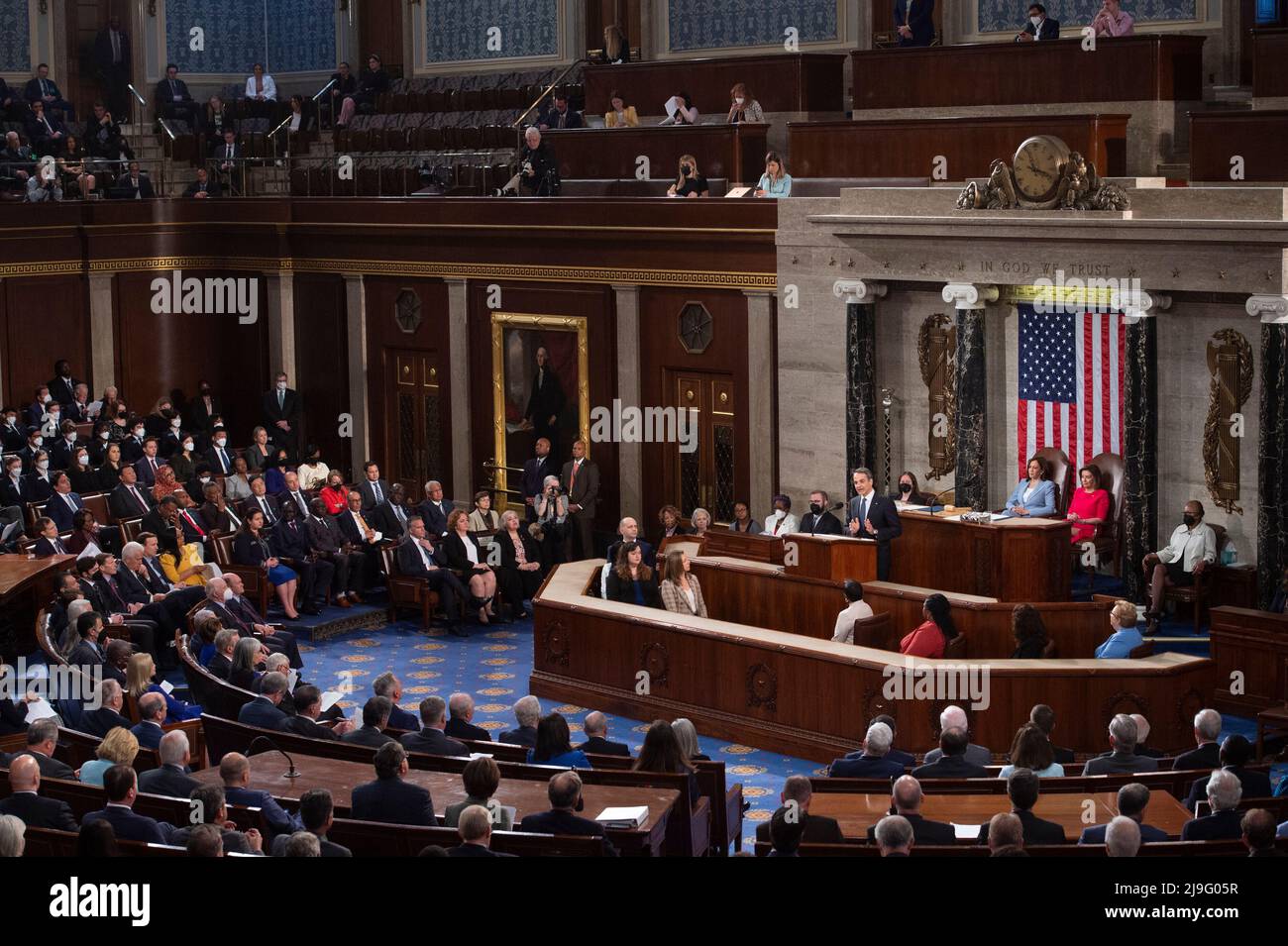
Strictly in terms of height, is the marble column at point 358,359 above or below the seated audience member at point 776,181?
below

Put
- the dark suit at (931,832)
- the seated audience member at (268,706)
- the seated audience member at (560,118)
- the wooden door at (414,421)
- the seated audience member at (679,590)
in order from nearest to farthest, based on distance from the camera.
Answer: the dark suit at (931,832)
the seated audience member at (268,706)
the seated audience member at (679,590)
the seated audience member at (560,118)
the wooden door at (414,421)

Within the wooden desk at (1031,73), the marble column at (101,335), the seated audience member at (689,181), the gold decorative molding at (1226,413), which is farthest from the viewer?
the marble column at (101,335)

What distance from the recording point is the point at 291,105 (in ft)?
79.5

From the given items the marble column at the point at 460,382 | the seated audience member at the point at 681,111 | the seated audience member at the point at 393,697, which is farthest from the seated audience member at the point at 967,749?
the marble column at the point at 460,382

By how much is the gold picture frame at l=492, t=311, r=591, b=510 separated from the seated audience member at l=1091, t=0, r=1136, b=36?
5899 millimetres

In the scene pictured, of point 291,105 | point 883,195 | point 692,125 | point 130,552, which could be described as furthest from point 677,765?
point 291,105

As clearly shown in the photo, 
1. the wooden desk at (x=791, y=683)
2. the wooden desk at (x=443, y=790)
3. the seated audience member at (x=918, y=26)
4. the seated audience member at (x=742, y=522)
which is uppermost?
the seated audience member at (x=918, y=26)

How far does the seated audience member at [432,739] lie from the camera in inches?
381

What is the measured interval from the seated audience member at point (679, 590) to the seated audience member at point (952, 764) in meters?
4.55

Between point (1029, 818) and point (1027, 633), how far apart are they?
397 centimetres

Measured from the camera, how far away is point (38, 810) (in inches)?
328

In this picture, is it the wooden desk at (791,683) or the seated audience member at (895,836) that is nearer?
the seated audience member at (895,836)

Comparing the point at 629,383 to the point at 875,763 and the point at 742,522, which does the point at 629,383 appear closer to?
the point at 742,522

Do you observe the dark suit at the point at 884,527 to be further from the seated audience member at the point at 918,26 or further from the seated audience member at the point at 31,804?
the seated audience member at the point at 31,804
